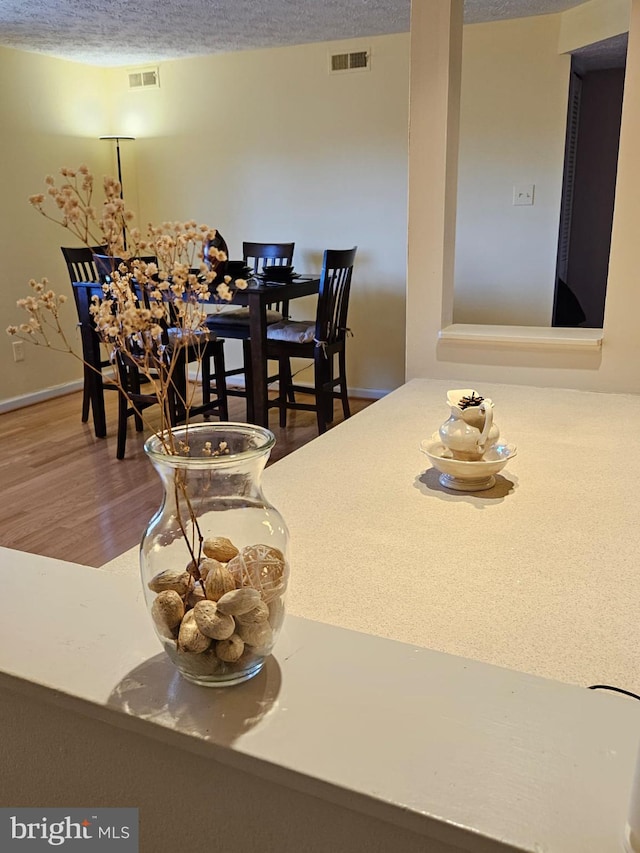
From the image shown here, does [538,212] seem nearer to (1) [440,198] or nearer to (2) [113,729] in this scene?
(1) [440,198]

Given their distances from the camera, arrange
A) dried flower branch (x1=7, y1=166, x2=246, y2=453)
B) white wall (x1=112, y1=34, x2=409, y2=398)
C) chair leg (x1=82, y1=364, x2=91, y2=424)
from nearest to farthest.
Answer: dried flower branch (x1=7, y1=166, x2=246, y2=453) < chair leg (x1=82, y1=364, x2=91, y2=424) < white wall (x1=112, y1=34, x2=409, y2=398)

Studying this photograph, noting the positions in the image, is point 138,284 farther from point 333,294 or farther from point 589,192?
point 589,192

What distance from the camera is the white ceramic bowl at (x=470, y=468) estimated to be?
4.37 ft

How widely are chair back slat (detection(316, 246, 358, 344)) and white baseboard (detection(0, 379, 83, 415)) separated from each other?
2296 millimetres


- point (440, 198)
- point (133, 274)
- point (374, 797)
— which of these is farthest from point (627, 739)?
point (440, 198)

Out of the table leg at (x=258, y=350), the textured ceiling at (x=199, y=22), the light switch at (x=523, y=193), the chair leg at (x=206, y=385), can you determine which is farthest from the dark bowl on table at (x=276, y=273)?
the light switch at (x=523, y=193)

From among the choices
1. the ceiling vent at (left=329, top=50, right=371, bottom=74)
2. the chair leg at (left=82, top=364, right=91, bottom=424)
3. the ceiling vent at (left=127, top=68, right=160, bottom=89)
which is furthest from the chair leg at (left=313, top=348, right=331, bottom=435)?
the ceiling vent at (left=127, top=68, right=160, bottom=89)

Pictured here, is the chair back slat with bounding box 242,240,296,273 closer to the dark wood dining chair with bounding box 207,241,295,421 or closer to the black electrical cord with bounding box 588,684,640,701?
the dark wood dining chair with bounding box 207,241,295,421

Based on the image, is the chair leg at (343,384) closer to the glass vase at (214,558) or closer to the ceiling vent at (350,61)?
the ceiling vent at (350,61)

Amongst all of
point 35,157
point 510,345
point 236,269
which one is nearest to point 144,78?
point 35,157

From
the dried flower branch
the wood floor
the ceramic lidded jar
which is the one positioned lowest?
the wood floor

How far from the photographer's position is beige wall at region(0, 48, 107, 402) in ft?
15.3

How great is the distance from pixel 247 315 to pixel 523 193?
179 cm

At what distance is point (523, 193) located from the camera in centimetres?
424
